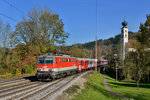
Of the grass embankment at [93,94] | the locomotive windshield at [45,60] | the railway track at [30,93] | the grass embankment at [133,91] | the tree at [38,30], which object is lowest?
the grass embankment at [133,91]

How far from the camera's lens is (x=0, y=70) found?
920 inches

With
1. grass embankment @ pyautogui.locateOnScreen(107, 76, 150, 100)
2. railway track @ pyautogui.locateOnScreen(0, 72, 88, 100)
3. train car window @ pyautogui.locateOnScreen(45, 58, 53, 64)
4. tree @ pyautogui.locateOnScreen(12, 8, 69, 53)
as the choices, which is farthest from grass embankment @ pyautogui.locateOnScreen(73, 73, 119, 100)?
tree @ pyautogui.locateOnScreen(12, 8, 69, 53)

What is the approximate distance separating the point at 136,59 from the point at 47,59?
13515mm

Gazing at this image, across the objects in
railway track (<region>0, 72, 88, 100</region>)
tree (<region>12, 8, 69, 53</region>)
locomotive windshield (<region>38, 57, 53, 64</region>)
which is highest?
tree (<region>12, 8, 69, 53</region>)

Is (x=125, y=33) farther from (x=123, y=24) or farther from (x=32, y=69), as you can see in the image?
(x=32, y=69)

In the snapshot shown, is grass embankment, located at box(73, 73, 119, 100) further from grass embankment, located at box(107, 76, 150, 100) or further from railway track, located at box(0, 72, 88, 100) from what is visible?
grass embankment, located at box(107, 76, 150, 100)

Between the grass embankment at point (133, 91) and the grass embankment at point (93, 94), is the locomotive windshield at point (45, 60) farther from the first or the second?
the grass embankment at point (133, 91)

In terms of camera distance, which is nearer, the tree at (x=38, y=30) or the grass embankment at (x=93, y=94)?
the grass embankment at (x=93, y=94)

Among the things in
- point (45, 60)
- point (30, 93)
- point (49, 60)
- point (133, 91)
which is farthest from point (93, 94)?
point (133, 91)

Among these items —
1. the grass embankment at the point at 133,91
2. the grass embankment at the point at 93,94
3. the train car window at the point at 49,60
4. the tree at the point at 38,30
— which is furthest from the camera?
the tree at the point at 38,30

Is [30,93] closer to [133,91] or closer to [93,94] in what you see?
[93,94]

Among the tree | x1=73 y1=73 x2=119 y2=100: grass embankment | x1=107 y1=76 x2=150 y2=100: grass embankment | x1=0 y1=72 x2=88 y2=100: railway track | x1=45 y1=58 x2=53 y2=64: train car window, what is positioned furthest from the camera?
the tree

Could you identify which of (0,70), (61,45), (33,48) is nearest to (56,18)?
(61,45)

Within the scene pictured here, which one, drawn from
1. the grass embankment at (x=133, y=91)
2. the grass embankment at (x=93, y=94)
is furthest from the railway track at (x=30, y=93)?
the grass embankment at (x=133, y=91)
